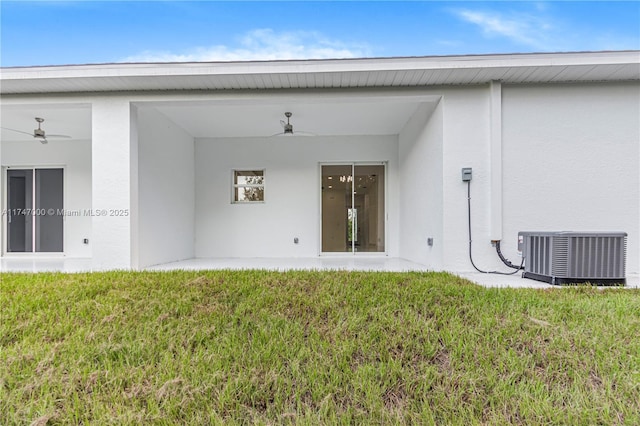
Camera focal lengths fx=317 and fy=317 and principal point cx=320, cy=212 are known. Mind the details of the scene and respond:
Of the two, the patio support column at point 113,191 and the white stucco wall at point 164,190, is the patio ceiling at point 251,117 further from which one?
the patio support column at point 113,191

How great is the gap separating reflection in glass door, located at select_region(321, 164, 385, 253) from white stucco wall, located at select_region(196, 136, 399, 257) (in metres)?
0.21

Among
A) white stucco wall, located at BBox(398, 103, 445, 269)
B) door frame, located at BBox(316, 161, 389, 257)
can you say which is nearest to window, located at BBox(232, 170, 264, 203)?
door frame, located at BBox(316, 161, 389, 257)

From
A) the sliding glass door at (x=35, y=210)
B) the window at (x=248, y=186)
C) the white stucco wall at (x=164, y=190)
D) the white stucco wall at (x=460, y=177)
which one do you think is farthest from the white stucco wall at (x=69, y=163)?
the white stucco wall at (x=460, y=177)

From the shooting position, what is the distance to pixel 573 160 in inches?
185

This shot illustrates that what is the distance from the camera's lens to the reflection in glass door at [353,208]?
762 cm

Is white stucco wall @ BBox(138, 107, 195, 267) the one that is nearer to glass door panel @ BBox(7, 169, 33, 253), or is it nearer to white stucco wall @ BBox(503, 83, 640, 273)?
glass door panel @ BBox(7, 169, 33, 253)

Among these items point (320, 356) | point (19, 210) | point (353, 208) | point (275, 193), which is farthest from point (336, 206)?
point (19, 210)

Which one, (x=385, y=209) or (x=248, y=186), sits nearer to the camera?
(x=385, y=209)

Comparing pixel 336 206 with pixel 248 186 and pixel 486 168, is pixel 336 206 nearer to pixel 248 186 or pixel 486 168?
pixel 248 186

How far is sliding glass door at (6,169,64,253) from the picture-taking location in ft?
25.3

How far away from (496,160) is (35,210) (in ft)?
32.9

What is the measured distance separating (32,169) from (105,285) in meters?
6.60

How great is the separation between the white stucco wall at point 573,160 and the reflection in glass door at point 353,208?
127 inches

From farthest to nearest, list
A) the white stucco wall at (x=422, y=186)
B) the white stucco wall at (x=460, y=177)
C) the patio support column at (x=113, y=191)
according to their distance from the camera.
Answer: the white stucco wall at (x=422, y=186)
the patio support column at (x=113, y=191)
the white stucco wall at (x=460, y=177)
